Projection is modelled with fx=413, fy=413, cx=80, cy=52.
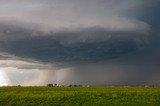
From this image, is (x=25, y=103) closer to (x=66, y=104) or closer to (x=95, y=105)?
(x=66, y=104)

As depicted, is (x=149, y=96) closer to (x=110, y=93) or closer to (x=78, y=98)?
(x=110, y=93)

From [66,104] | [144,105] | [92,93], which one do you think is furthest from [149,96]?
[66,104]

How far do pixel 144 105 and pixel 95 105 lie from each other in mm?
6937

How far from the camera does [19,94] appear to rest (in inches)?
2486

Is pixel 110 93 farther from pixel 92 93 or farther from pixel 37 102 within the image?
pixel 37 102

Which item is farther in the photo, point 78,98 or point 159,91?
point 159,91

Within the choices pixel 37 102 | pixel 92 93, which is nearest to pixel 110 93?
pixel 92 93

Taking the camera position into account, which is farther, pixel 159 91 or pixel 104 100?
pixel 159 91

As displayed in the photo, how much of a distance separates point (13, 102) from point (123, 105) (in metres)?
16.0

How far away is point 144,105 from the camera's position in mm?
58500

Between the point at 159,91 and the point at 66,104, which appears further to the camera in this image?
the point at 159,91

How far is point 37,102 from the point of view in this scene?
197 ft

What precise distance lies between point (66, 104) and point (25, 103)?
6.00 m

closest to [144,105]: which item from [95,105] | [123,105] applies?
[123,105]
